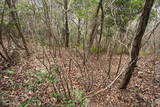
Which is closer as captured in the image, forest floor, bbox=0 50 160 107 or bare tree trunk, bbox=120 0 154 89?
bare tree trunk, bbox=120 0 154 89

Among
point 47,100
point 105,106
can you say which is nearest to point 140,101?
point 105,106

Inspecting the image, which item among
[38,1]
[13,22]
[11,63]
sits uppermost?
[38,1]

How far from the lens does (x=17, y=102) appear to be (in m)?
3.37

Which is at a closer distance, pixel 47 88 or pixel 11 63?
pixel 47 88

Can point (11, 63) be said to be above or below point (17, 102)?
above

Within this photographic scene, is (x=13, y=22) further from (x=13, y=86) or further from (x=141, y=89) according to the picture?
(x=141, y=89)

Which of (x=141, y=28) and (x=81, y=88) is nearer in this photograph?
(x=141, y=28)

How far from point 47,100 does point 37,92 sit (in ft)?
1.71

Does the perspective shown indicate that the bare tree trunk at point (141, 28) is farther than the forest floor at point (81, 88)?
No

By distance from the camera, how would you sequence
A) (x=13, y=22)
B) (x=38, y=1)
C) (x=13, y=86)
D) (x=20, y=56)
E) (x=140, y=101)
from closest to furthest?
1. (x=38, y=1)
2. (x=140, y=101)
3. (x=13, y=86)
4. (x=13, y=22)
5. (x=20, y=56)

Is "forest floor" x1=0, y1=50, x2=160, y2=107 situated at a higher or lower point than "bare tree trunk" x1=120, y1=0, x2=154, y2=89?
lower

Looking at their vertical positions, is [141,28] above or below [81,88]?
above

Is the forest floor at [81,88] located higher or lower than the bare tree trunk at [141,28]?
lower

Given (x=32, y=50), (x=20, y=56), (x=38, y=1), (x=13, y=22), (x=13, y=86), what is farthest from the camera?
(x=32, y=50)
